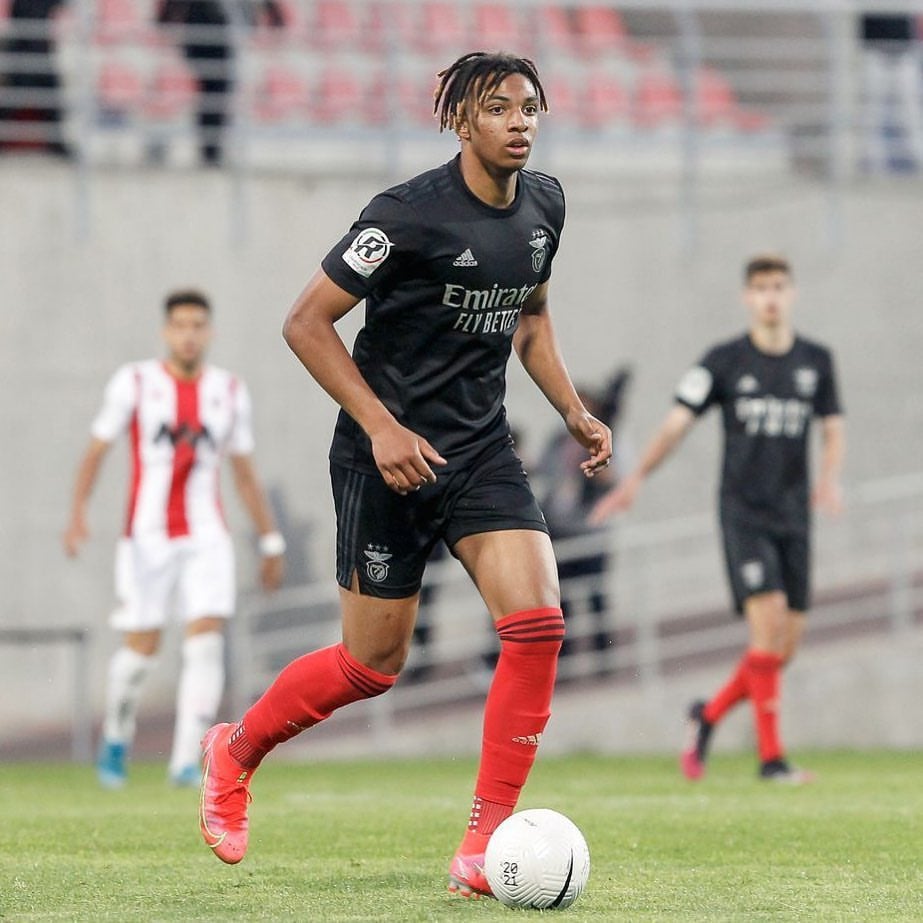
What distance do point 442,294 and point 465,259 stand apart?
122mm

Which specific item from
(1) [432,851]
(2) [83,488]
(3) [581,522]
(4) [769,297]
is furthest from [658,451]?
(3) [581,522]

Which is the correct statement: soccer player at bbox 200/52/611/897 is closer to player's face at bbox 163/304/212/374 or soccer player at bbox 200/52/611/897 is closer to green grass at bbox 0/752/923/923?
green grass at bbox 0/752/923/923

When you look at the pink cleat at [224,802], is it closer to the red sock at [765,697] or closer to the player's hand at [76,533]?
the player's hand at [76,533]

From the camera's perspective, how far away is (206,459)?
10531mm

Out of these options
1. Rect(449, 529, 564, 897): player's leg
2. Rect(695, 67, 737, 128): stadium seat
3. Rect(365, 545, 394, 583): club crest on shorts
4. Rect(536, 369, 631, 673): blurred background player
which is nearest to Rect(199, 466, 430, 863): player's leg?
Rect(365, 545, 394, 583): club crest on shorts

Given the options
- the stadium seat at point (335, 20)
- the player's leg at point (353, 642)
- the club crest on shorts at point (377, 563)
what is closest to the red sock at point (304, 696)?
the player's leg at point (353, 642)

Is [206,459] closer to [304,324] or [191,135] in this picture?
[304,324]

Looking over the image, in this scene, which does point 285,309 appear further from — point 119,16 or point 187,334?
point 187,334

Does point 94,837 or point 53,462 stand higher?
point 53,462

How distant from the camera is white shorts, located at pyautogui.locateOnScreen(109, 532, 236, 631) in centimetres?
1034

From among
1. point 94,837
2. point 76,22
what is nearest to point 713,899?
point 94,837

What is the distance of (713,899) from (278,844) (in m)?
2.05

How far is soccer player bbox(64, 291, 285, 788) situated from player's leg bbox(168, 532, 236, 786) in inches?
0.5

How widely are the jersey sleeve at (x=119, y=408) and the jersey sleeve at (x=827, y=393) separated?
11.5 feet
